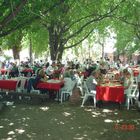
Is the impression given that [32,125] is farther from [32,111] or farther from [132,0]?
[132,0]

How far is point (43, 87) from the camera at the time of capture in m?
16.5

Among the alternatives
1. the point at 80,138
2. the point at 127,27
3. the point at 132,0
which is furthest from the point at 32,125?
the point at 127,27

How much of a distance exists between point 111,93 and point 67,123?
10.8 ft

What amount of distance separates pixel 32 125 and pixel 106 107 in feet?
14.7

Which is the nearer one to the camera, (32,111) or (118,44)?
(32,111)

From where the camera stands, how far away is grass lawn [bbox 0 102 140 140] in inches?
386

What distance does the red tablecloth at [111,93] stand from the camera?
46.3ft

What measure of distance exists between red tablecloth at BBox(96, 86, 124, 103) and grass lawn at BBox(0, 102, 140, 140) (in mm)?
428

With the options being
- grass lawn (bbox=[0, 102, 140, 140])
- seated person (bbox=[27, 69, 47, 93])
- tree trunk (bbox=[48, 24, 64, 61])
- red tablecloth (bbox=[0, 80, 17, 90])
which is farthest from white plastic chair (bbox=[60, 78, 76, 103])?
tree trunk (bbox=[48, 24, 64, 61])

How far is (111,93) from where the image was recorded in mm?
14172

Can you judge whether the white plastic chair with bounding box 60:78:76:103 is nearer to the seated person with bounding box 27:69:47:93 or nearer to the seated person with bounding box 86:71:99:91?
the seated person with bounding box 27:69:47:93

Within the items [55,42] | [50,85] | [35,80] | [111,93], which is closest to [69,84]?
[50,85]

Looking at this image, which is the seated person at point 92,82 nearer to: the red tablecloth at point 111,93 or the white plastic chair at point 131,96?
the red tablecloth at point 111,93

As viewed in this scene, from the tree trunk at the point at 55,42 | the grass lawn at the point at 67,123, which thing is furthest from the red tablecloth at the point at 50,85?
the tree trunk at the point at 55,42
